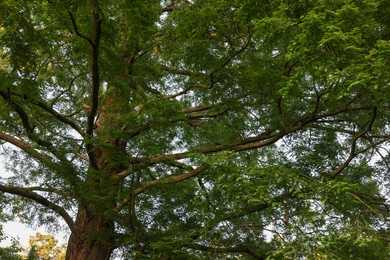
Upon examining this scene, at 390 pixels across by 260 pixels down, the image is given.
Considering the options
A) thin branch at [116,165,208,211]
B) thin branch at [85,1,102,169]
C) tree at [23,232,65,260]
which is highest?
tree at [23,232,65,260]

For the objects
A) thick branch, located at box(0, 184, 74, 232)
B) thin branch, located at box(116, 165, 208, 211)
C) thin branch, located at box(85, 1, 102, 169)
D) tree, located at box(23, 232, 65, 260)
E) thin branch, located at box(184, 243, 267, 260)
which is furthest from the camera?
tree, located at box(23, 232, 65, 260)

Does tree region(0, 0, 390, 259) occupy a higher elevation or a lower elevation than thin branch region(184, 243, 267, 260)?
higher

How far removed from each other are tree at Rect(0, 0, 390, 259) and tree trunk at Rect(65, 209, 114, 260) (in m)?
0.02

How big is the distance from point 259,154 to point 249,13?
3797 millimetres

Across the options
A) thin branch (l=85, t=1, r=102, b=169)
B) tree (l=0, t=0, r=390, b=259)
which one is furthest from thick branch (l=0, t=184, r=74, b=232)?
thin branch (l=85, t=1, r=102, b=169)

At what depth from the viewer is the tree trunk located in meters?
5.53

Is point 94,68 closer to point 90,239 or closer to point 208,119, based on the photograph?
point 90,239

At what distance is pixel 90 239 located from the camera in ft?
18.4

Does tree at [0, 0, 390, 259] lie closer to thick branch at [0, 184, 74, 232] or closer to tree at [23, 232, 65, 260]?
thick branch at [0, 184, 74, 232]

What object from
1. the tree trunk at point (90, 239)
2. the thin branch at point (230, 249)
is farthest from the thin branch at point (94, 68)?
the thin branch at point (230, 249)

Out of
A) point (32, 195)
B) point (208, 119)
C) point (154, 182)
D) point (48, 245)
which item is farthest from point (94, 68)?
point (48, 245)

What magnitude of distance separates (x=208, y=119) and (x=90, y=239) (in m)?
2.86

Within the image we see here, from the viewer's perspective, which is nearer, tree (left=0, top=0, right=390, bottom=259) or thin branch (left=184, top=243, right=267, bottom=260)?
tree (left=0, top=0, right=390, bottom=259)

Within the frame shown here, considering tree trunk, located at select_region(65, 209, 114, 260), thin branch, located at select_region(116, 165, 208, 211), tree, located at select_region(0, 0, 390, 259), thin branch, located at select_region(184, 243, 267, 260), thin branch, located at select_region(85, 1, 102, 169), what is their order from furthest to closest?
tree trunk, located at select_region(65, 209, 114, 260), thin branch, located at select_region(116, 165, 208, 211), thin branch, located at select_region(184, 243, 267, 260), thin branch, located at select_region(85, 1, 102, 169), tree, located at select_region(0, 0, 390, 259)
